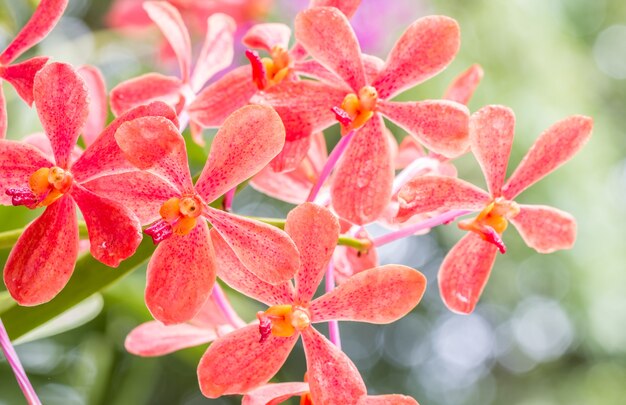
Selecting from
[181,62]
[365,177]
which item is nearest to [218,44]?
[181,62]

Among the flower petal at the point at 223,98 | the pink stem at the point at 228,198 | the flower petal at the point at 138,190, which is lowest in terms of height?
the flower petal at the point at 138,190

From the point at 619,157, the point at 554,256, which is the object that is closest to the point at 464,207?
the point at 554,256

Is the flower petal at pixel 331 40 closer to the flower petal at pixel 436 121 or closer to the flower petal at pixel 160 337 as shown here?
the flower petal at pixel 436 121

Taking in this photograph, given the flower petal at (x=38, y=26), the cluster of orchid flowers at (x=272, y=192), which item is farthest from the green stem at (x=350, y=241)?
the flower petal at (x=38, y=26)

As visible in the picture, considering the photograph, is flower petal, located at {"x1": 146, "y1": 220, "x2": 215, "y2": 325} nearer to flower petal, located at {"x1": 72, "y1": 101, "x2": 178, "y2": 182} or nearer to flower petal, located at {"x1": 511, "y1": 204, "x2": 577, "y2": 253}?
flower petal, located at {"x1": 72, "y1": 101, "x2": 178, "y2": 182}

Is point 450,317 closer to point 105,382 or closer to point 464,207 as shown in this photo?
point 105,382

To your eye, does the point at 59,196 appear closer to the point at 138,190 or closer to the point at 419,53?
the point at 138,190
